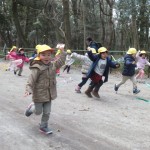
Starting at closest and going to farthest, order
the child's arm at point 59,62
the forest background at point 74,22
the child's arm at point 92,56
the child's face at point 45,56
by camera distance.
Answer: the child's face at point 45,56 < the child's arm at point 59,62 < the child's arm at point 92,56 < the forest background at point 74,22

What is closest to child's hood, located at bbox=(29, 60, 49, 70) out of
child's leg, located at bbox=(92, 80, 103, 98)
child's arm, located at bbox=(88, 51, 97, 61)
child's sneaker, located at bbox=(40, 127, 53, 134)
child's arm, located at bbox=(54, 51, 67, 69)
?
child's arm, located at bbox=(54, 51, 67, 69)

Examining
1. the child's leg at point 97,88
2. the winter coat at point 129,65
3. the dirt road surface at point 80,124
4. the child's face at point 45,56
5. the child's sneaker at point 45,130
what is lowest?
the dirt road surface at point 80,124

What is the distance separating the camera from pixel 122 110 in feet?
29.7

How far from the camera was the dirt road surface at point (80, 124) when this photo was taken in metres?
6.01

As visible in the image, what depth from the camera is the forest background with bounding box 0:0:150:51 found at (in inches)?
Answer: 1106

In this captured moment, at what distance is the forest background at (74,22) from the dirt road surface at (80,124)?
14.0m

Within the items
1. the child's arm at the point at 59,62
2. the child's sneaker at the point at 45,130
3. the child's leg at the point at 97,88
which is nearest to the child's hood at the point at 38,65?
the child's arm at the point at 59,62

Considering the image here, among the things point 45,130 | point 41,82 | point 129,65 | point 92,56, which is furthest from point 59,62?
point 129,65

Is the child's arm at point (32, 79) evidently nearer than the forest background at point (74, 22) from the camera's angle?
Yes

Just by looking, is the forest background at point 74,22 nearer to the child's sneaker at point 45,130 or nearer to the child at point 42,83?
the child at point 42,83

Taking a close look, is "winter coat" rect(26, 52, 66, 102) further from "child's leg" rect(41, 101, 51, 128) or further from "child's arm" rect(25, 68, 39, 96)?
"child's leg" rect(41, 101, 51, 128)

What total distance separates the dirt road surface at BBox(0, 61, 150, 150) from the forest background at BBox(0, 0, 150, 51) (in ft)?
45.8

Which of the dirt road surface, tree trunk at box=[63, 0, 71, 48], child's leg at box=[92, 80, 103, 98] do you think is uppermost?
tree trunk at box=[63, 0, 71, 48]

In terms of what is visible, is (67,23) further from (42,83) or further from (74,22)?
(42,83)
